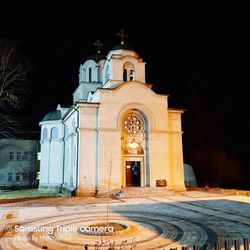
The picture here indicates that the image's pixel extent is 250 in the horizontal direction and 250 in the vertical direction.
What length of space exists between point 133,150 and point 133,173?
1966 millimetres

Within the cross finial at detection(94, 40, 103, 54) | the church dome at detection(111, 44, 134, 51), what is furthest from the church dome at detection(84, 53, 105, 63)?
the church dome at detection(111, 44, 134, 51)

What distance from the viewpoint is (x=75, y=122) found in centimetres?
2319

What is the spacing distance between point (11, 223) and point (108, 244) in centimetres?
504

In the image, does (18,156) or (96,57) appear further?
(18,156)

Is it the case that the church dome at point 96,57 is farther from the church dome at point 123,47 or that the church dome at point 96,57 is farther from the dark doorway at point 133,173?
the dark doorway at point 133,173

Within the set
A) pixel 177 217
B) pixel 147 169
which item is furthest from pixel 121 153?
pixel 177 217

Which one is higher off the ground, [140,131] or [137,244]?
[140,131]

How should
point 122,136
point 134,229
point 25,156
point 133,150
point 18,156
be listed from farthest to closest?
point 25,156 < point 18,156 < point 133,150 < point 122,136 < point 134,229

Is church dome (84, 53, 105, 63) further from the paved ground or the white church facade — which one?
the paved ground

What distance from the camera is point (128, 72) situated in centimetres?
2530

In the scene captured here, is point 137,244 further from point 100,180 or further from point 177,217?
point 100,180

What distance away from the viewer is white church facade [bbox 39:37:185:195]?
20859 mm

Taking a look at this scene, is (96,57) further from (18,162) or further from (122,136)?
(18,162)

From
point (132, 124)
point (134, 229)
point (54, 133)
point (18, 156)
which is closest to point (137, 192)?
point (132, 124)
